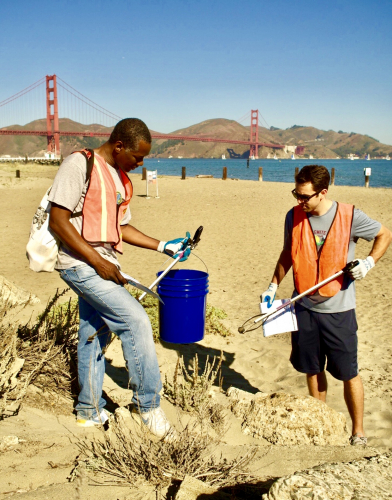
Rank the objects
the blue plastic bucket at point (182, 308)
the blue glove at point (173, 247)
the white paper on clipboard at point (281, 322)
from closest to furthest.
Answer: the white paper on clipboard at point (281, 322) → the blue glove at point (173, 247) → the blue plastic bucket at point (182, 308)

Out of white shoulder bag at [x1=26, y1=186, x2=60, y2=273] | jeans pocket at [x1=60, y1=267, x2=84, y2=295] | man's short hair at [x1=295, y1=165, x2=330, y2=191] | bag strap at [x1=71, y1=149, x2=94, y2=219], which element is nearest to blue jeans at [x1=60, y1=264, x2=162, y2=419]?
jeans pocket at [x1=60, y1=267, x2=84, y2=295]

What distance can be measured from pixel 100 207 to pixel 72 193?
18 cm

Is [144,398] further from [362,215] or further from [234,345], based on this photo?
[234,345]

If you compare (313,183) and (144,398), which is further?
(313,183)

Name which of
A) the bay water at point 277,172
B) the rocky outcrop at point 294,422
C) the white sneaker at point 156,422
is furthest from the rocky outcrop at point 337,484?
the bay water at point 277,172

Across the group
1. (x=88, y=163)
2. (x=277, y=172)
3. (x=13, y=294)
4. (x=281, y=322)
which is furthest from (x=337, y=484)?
(x=277, y=172)

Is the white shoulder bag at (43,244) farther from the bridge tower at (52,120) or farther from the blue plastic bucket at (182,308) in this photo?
the bridge tower at (52,120)

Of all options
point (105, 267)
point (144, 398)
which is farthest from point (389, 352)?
point (105, 267)

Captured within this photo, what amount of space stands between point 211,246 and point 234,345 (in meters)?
5.11

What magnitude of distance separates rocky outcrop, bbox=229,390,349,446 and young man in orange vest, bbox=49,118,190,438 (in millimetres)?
720

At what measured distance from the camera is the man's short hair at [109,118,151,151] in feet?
8.43

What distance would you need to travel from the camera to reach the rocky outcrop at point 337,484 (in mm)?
1559

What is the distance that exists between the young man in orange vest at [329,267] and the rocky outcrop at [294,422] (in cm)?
17

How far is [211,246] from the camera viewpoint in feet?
32.6
